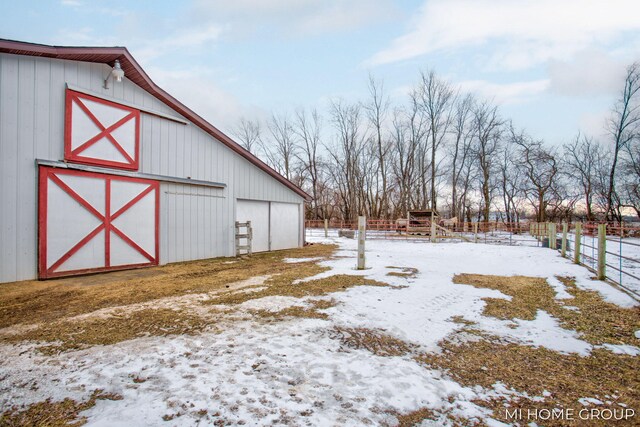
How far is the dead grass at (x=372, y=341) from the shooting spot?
10.5 feet

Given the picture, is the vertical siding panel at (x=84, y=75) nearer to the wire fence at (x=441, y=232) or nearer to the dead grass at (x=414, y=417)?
the dead grass at (x=414, y=417)

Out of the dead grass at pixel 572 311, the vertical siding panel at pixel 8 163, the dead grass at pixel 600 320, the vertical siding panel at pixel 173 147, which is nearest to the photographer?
the dead grass at pixel 600 320

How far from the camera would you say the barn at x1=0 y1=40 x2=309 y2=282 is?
6.50 meters

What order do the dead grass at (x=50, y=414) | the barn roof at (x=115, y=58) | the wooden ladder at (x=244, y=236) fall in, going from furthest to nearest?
the wooden ladder at (x=244, y=236)
the barn roof at (x=115, y=58)
the dead grass at (x=50, y=414)

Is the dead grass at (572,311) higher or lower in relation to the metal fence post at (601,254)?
lower

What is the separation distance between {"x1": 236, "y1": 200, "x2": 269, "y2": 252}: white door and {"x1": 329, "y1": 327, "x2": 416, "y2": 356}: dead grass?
29.2ft

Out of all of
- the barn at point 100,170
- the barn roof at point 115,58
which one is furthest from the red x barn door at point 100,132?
the barn roof at point 115,58

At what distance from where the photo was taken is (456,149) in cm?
3431

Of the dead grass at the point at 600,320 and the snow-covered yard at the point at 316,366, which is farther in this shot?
the dead grass at the point at 600,320

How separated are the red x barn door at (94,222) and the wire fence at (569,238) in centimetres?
1140

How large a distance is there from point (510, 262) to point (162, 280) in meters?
10.3

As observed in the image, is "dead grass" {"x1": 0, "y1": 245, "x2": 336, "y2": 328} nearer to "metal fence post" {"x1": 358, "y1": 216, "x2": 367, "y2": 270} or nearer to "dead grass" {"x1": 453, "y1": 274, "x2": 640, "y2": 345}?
"metal fence post" {"x1": 358, "y1": 216, "x2": 367, "y2": 270}

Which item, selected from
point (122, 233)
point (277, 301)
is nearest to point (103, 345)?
point (277, 301)

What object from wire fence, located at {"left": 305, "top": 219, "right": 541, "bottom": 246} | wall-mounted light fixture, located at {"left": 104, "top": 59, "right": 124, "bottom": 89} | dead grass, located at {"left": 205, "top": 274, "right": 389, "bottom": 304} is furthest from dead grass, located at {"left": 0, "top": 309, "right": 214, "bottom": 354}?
wire fence, located at {"left": 305, "top": 219, "right": 541, "bottom": 246}
